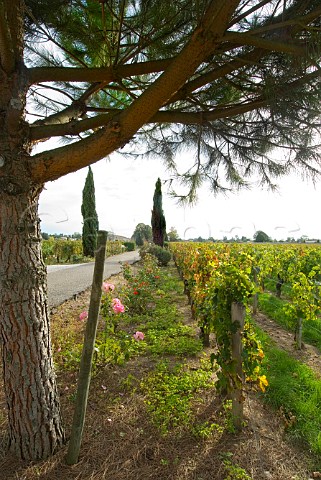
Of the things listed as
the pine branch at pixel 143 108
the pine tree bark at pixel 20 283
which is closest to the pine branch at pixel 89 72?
the pine tree bark at pixel 20 283

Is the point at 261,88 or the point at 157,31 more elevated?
the point at 157,31

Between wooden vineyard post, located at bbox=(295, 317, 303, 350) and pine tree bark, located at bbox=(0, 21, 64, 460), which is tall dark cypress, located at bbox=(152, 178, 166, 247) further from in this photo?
pine tree bark, located at bbox=(0, 21, 64, 460)

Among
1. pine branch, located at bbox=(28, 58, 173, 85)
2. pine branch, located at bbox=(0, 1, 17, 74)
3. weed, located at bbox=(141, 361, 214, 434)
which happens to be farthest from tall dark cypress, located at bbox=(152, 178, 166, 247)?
pine branch, located at bbox=(0, 1, 17, 74)

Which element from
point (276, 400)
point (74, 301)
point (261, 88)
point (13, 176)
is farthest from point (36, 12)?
point (74, 301)

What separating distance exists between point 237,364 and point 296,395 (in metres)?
1.06

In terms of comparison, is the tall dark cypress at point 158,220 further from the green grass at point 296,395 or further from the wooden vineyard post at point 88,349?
the wooden vineyard post at point 88,349

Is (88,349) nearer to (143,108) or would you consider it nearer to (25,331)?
(25,331)

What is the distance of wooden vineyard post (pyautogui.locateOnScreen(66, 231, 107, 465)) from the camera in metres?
1.67

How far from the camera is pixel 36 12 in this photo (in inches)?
75.4

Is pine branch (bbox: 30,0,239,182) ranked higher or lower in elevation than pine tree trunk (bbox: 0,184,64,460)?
higher

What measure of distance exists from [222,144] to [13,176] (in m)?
2.03

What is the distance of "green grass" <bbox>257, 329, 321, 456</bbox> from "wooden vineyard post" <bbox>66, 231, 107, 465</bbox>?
5.19ft

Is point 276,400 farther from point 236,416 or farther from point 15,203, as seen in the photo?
point 15,203

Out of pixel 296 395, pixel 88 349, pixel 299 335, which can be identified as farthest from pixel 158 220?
pixel 88 349
